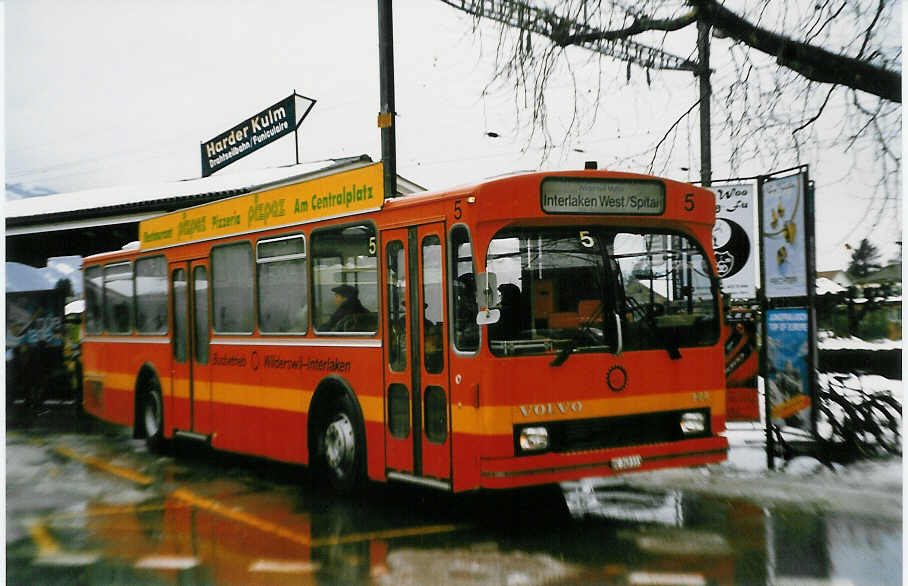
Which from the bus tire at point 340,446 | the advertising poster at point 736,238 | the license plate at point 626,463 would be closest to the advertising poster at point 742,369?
the advertising poster at point 736,238

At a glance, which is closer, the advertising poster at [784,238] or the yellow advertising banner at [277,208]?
the yellow advertising banner at [277,208]

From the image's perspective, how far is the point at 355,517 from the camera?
27.9ft

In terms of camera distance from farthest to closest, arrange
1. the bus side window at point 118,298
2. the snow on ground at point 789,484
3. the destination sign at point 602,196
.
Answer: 1. the bus side window at point 118,298
2. the snow on ground at point 789,484
3. the destination sign at point 602,196

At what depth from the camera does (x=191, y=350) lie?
1197 centimetres

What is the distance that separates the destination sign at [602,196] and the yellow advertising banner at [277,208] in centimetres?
186

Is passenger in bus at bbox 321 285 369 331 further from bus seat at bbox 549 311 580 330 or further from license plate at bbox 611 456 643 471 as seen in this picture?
license plate at bbox 611 456 643 471

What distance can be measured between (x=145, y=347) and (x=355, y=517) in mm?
5932

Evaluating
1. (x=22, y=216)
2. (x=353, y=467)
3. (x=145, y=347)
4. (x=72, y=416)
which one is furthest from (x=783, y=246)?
(x=22, y=216)

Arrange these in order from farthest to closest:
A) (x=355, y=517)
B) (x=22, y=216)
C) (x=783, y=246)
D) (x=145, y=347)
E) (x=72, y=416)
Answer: (x=22, y=216) < (x=72, y=416) < (x=145, y=347) < (x=783, y=246) < (x=355, y=517)

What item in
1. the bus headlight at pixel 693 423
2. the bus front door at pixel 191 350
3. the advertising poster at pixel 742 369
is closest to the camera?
the bus headlight at pixel 693 423

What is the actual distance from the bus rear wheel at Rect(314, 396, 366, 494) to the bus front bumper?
1.98m

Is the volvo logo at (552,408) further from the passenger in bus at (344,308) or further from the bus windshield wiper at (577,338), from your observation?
the passenger in bus at (344,308)

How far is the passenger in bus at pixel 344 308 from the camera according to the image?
8875 mm

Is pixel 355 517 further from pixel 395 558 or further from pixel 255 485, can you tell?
pixel 255 485
